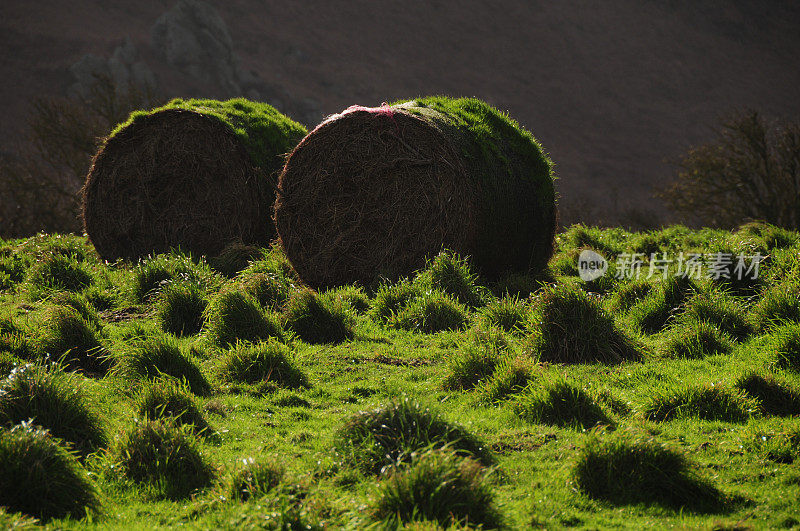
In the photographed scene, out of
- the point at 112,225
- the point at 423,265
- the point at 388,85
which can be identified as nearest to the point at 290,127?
the point at 112,225

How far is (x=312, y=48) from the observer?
2366 inches

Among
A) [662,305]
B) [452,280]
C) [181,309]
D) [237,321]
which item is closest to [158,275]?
[181,309]

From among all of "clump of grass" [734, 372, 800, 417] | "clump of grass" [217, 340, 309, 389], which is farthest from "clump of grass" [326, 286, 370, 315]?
"clump of grass" [734, 372, 800, 417]

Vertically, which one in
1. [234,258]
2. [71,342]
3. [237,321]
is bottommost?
[234,258]

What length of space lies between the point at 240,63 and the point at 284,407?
47648 millimetres

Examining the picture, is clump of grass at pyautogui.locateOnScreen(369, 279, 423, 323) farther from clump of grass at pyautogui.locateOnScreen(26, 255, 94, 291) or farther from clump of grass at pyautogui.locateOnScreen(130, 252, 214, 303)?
clump of grass at pyautogui.locateOnScreen(26, 255, 94, 291)

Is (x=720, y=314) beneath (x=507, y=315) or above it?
above

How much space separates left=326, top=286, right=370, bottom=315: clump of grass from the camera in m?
9.13

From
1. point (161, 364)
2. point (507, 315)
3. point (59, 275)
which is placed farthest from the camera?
point (59, 275)

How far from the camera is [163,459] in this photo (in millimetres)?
4441

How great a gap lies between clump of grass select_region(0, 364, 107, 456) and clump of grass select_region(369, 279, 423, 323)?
13.4 feet

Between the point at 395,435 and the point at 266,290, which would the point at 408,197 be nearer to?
the point at 266,290

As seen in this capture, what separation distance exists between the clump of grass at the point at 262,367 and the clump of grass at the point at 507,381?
1598mm

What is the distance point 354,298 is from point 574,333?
3.28 metres
